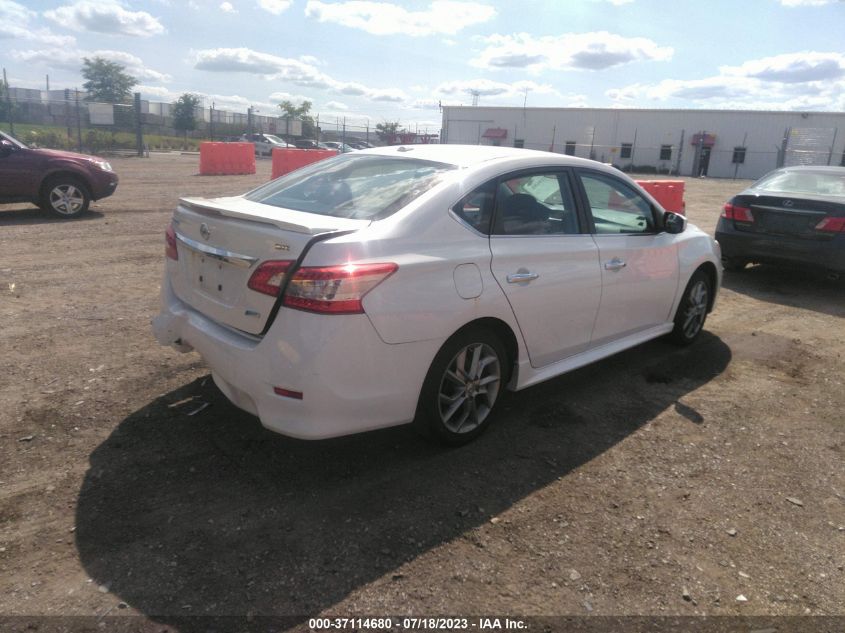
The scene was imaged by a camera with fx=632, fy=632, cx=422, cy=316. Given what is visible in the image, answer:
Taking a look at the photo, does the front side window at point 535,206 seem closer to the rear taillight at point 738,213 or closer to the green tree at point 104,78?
the rear taillight at point 738,213

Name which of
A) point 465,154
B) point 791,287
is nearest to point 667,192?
point 791,287

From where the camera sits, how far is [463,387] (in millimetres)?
3482

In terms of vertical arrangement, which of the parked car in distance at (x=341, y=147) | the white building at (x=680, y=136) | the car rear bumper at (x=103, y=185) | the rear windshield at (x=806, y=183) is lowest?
the car rear bumper at (x=103, y=185)

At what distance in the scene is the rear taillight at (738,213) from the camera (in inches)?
309

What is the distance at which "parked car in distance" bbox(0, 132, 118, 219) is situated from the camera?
10.2 m

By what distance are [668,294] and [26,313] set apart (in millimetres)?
5389

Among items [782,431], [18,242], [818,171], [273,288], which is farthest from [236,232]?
[818,171]

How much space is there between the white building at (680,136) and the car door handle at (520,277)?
44.4m

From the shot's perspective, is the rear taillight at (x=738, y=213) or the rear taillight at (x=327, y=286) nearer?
the rear taillight at (x=327, y=286)

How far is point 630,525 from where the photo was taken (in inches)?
117

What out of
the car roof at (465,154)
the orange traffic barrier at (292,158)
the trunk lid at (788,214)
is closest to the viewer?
the car roof at (465,154)

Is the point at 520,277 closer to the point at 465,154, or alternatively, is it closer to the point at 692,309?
the point at 465,154

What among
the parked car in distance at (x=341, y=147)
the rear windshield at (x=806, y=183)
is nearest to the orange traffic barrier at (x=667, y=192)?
the rear windshield at (x=806, y=183)

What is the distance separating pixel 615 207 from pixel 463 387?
1.96 metres
